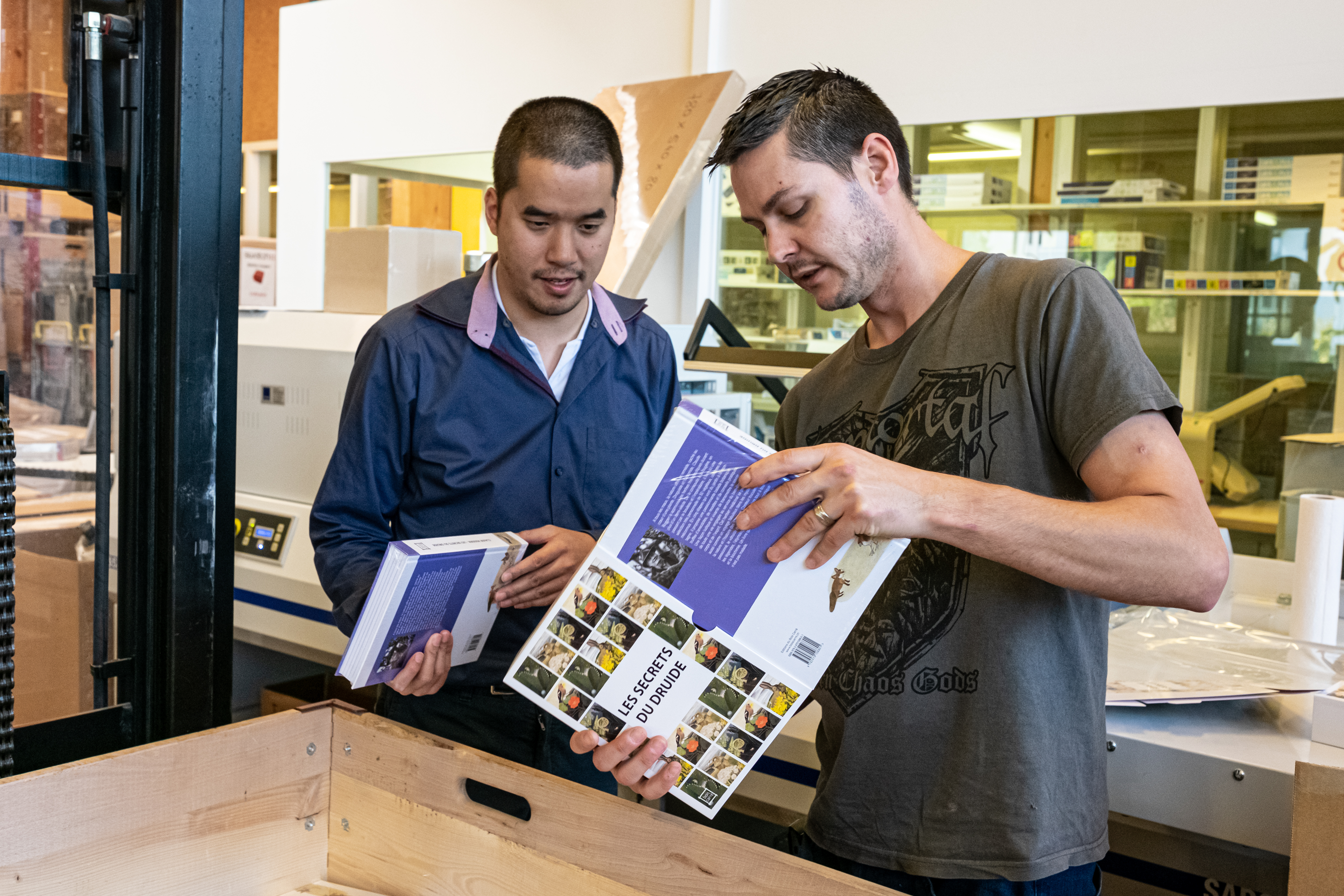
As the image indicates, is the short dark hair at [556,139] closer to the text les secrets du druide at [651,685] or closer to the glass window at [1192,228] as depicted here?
the text les secrets du druide at [651,685]

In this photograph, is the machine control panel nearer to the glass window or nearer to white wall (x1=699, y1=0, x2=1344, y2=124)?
the glass window

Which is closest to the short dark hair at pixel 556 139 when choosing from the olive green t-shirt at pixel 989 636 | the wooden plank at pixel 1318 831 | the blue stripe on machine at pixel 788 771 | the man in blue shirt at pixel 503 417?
the man in blue shirt at pixel 503 417

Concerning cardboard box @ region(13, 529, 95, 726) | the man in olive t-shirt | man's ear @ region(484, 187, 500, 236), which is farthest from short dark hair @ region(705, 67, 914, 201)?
cardboard box @ region(13, 529, 95, 726)

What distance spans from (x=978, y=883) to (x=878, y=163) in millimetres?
756

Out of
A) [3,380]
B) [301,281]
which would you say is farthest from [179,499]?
[301,281]

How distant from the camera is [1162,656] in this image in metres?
1.80

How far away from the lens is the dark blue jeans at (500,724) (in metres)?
1.59

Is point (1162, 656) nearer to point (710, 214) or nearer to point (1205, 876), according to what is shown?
point (1205, 876)

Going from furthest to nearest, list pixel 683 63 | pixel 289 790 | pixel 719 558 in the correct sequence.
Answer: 1. pixel 683 63
2. pixel 289 790
3. pixel 719 558

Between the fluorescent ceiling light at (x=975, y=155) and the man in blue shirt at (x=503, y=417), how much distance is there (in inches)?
53.9

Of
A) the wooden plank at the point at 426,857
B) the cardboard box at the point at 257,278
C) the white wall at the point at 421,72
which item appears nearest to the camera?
A: the wooden plank at the point at 426,857

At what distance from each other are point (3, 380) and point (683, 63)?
6.54 ft

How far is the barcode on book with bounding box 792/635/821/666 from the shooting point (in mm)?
984

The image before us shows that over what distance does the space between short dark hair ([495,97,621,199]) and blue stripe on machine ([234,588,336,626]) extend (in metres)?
1.25
